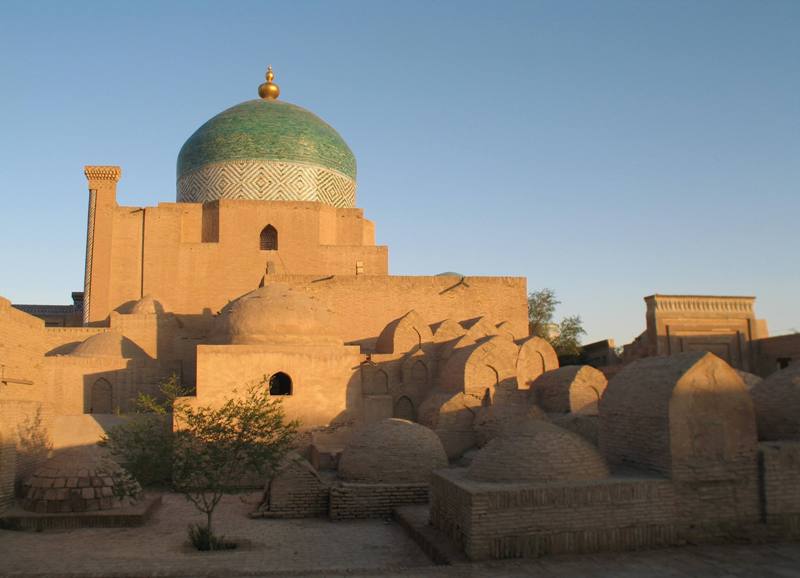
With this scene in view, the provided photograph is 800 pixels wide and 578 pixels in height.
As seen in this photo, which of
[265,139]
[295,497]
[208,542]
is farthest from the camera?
[265,139]

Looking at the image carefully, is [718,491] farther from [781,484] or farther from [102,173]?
[102,173]

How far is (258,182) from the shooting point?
22406 mm

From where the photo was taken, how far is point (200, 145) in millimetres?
23141

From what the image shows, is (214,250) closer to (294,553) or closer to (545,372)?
(545,372)

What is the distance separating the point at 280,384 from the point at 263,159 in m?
9.96

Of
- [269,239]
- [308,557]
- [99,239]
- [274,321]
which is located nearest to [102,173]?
[99,239]

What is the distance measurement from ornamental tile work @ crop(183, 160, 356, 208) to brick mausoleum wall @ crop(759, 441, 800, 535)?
55.4 feet

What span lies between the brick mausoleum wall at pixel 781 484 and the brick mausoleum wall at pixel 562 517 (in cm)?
121

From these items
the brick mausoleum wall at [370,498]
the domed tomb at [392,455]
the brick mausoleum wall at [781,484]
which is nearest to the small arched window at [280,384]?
the domed tomb at [392,455]

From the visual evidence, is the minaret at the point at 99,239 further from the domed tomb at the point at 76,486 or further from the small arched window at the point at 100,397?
the domed tomb at the point at 76,486

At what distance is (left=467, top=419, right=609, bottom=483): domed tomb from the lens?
7949 mm

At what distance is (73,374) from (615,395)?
12319 mm

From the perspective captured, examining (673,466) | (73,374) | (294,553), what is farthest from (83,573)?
(73,374)

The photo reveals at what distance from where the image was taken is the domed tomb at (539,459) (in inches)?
313
